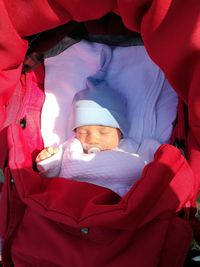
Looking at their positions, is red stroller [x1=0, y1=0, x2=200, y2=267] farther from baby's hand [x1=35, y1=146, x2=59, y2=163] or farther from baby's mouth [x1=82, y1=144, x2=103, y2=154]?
baby's mouth [x1=82, y1=144, x2=103, y2=154]

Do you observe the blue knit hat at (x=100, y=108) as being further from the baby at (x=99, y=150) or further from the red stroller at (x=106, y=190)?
the red stroller at (x=106, y=190)

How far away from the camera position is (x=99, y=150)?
1452mm

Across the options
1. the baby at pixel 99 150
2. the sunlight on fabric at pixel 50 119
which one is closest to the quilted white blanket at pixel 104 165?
the baby at pixel 99 150

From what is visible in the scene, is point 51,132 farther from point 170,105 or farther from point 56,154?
point 170,105

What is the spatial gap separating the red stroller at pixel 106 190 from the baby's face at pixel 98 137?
0.16 metres

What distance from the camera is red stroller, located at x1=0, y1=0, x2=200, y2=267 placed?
1113 millimetres

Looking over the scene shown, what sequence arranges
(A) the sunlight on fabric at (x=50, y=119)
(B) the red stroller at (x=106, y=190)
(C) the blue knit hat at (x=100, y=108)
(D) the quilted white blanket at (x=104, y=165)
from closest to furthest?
(B) the red stroller at (x=106, y=190)
(D) the quilted white blanket at (x=104, y=165)
(C) the blue knit hat at (x=100, y=108)
(A) the sunlight on fabric at (x=50, y=119)

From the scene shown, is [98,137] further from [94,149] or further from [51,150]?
[51,150]

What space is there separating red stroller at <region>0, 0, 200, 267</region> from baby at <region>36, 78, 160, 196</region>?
0.05 meters

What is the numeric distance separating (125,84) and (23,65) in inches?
14.8

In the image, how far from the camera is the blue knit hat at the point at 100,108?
57.7 inches

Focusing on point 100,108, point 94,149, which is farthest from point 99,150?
point 100,108

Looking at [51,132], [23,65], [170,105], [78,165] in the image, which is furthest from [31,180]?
[170,105]

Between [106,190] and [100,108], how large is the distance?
298 millimetres
